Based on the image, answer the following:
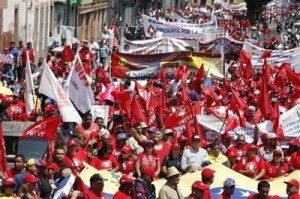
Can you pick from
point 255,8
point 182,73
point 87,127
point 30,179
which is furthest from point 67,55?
point 255,8

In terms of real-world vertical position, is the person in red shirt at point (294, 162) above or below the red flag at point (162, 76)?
above

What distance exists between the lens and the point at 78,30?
179ft

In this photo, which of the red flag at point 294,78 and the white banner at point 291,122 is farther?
the red flag at point 294,78

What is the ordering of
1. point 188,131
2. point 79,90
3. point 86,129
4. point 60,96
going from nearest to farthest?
point 86,129, point 188,131, point 60,96, point 79,90

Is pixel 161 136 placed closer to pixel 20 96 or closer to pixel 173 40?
pixel 20 96

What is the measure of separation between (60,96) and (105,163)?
123 inches

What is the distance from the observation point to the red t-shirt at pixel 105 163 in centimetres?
1588

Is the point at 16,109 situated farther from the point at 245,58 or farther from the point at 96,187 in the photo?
the point at 245,58

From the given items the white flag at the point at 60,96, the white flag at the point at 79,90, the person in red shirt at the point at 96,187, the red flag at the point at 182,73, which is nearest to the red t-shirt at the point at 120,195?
the person in red shirt at the point at 96,187

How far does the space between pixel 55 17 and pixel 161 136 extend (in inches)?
1314

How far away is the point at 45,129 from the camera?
15.8 m

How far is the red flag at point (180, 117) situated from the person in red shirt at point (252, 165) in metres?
3.23

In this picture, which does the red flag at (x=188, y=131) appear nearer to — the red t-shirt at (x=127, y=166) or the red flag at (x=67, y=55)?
the red t-shirt at (x=127, y=166)

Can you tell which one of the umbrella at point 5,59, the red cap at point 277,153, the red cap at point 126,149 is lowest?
the umbrella at point 5,59
